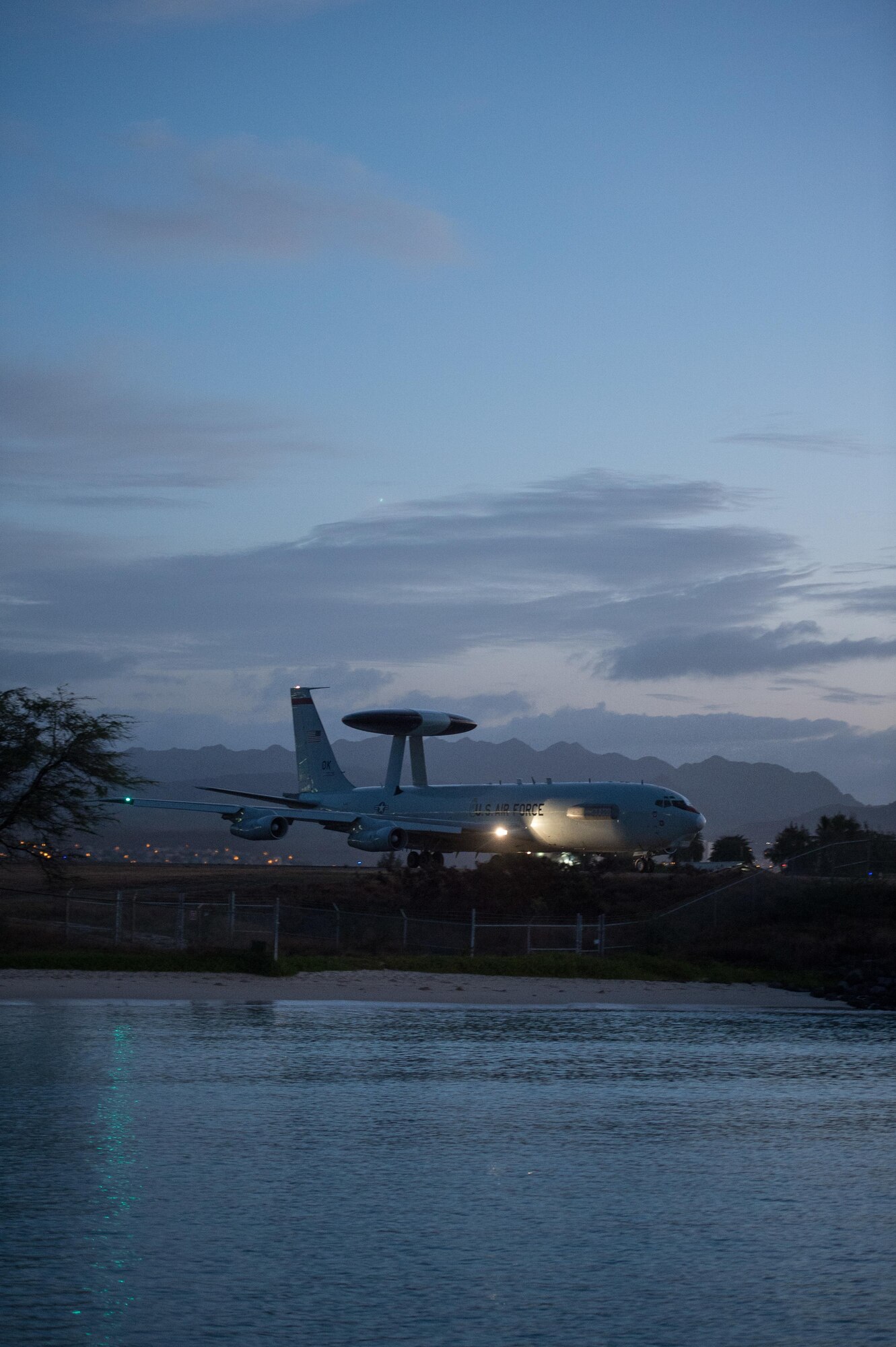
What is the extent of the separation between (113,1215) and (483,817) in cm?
5536

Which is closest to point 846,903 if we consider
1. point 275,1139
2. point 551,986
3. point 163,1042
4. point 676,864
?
point 551,986

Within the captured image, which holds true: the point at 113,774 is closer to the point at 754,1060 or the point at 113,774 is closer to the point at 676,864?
the point at 754,1060

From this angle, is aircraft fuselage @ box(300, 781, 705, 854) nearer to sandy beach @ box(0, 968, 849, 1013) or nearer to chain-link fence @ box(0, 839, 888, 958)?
chain-link fence @ box(0, 839, 888, 958)

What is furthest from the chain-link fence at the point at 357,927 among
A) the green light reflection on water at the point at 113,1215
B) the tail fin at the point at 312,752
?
the tail fin at the point at 312,752

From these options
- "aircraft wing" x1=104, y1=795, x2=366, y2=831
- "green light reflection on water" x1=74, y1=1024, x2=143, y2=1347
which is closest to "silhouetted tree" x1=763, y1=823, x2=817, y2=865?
"aircraft wing" x1=104, y1=795, x2=366, y2=831

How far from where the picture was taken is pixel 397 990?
106 feet

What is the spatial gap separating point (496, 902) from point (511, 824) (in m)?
14.5

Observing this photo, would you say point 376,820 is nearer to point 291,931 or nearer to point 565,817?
point 565,817

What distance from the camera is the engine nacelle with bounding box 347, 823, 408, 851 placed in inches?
2562

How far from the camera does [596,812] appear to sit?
62562 mm

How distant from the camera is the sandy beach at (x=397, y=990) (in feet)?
96.3

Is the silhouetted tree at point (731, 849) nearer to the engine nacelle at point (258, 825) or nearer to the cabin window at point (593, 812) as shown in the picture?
the cabin window at point (593, 812)

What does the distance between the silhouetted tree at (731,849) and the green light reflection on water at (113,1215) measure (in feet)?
278

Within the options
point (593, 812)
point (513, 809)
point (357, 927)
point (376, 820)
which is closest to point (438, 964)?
point (357, 927)
